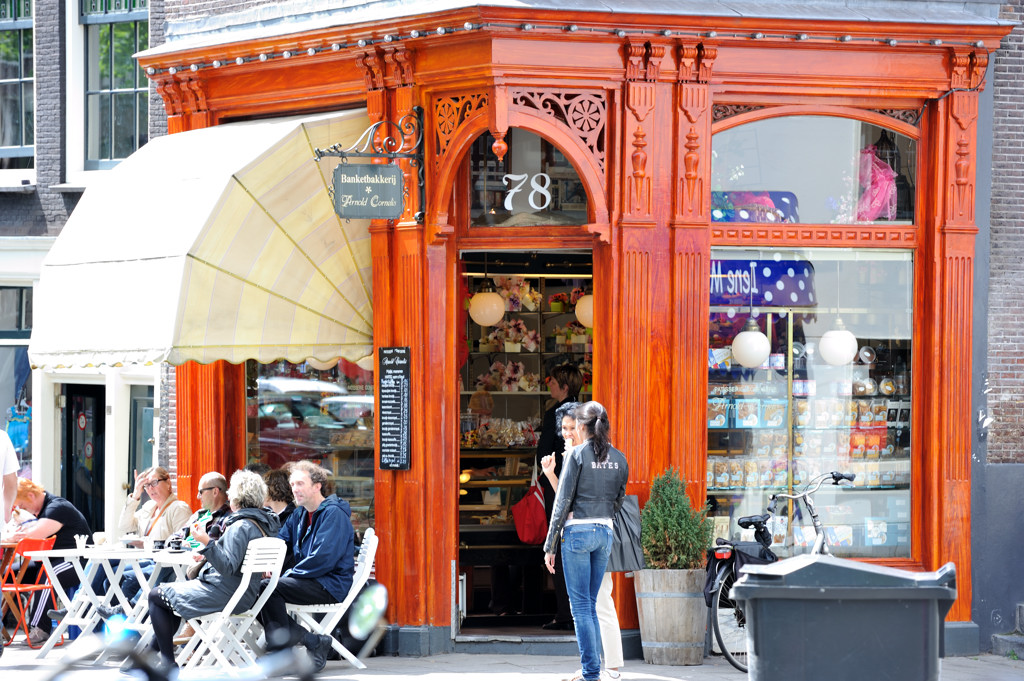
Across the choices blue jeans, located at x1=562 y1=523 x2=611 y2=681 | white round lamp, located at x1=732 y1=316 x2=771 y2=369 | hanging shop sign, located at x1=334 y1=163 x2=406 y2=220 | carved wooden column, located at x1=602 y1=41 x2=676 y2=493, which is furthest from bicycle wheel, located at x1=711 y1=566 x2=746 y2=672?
hanging shop sign, located at x1=334 y1=163 x2=406 y2=220

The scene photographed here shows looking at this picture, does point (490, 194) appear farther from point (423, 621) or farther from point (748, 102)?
point (423, 621)

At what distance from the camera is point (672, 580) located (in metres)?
9.52

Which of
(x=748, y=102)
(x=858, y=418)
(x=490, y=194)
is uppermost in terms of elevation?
(x=748, y=102)

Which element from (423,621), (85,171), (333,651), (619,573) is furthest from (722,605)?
(85,171)

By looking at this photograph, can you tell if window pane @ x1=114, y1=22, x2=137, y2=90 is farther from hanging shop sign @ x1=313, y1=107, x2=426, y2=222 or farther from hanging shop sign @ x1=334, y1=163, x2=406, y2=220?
hanging shop sign @ x1=334, y1=163, x2=406, y2=220

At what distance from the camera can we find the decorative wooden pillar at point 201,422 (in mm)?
11484

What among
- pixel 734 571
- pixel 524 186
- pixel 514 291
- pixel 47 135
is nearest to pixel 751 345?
pixel 734 571

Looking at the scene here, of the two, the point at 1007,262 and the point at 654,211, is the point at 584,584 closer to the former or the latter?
the point at 654,211

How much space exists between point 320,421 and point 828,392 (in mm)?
4256

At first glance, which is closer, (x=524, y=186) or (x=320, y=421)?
(x=524, y=186)

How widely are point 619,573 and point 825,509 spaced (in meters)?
1.86

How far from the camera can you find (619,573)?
32.6 ft

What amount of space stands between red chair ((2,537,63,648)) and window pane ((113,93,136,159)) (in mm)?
4461

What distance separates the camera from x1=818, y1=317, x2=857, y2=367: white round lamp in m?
10.6
